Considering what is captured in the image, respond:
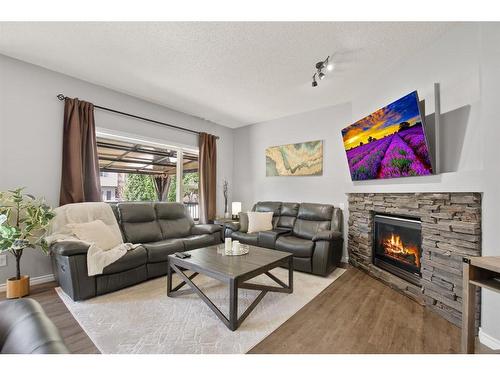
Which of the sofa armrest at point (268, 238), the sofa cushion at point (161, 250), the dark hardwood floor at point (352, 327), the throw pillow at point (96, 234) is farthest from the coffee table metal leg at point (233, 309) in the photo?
the throw pillow at point (96, 234)

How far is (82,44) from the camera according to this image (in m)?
2.32

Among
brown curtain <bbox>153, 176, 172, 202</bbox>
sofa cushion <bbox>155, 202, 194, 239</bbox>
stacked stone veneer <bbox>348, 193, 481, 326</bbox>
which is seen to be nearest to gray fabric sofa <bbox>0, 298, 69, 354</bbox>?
sofa cushion <bbox>155, 202, 194, 239</bbox>

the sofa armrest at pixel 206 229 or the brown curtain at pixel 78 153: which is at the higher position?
the brown curtain at pixel 78 153

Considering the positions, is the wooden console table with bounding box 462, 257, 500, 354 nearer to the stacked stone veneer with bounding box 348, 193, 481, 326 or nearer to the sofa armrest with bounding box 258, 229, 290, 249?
the stacked stone veneer with bounding box 348, 193, 481, 326

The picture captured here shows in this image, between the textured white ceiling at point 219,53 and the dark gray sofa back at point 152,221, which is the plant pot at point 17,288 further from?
the textured white ceiling at point 219,53

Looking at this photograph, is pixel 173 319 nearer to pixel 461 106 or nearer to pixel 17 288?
pixel 17 288

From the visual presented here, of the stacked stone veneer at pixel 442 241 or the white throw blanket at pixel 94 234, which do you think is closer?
the stacked stone veneer at pixel 442 241

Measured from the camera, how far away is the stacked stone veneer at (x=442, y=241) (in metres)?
1.90

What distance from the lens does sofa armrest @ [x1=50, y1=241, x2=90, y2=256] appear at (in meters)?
2.23

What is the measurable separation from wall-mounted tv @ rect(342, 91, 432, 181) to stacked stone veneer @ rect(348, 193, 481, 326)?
312 millimetres

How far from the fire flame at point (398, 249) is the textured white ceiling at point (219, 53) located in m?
2.09

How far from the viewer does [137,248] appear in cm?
271

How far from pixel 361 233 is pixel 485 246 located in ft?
4.96
